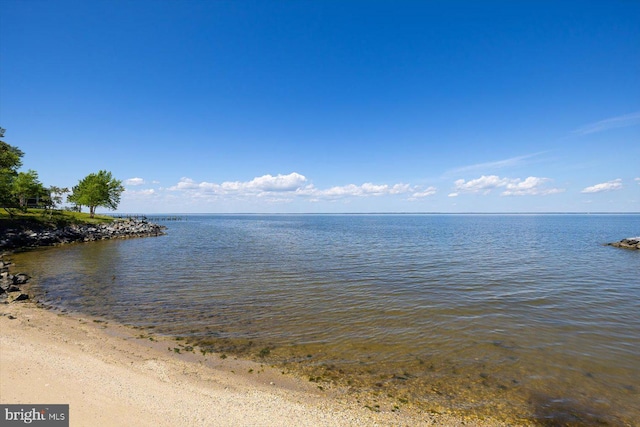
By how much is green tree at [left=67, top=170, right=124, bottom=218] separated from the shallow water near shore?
61.3 meters

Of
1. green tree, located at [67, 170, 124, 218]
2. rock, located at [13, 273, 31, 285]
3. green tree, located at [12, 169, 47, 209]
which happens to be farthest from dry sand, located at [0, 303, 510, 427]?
green tree, located at [67, 170, 124, 218]

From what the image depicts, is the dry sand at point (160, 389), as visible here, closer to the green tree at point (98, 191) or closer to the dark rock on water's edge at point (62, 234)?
the dark rock on water's edge at point (62, 234)

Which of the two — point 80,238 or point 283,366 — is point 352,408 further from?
point 80,238

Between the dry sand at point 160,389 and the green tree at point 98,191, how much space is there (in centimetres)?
8869

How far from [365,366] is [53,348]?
12.6m

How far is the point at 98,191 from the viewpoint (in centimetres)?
8319

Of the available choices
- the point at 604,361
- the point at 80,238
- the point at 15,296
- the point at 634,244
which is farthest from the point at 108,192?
the point at 634,244

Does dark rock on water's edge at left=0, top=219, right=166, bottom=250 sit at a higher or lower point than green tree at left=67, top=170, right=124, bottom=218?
lower

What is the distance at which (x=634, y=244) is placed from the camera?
4609 centimetres

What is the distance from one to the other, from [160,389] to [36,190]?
3313 inches

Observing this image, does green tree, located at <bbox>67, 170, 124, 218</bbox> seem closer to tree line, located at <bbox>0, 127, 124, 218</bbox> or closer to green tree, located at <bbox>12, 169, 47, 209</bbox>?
tree line, located at <bbox>0, 127, 124, 218</bbox>

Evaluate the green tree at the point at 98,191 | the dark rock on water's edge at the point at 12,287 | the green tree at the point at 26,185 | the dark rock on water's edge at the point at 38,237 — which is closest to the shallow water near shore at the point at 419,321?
the dark rock on water's edge at the point at 12,287

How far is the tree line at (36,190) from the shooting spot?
1918 inches

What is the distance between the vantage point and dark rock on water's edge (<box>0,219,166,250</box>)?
1709 inches
